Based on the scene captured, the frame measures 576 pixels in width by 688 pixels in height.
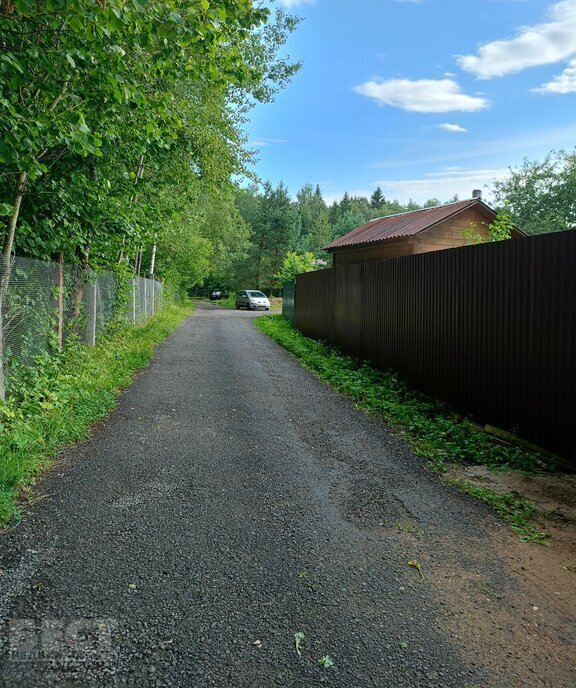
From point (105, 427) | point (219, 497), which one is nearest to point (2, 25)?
point (105, 427)

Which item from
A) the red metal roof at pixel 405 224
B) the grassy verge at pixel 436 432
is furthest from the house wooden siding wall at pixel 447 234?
the grassy verge at pixel 436 432

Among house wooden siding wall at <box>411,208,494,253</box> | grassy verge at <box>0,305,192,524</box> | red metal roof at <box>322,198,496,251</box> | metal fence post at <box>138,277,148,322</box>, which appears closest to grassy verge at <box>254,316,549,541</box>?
grassy verge at <box>0,305,192,524</box>

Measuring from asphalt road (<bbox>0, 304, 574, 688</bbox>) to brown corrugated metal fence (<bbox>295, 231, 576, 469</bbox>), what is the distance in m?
1.20

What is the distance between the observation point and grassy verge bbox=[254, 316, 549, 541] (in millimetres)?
3600

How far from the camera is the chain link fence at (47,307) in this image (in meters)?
5.03

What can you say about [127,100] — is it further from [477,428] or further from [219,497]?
[477,428]

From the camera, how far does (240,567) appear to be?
267 centimetres

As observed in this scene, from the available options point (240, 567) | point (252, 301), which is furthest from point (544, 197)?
point (240, 567)

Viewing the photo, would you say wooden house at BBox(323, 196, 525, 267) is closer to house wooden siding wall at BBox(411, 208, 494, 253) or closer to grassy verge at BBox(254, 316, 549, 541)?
house wooden siding wall at BBox(411, 208, 494, 253)

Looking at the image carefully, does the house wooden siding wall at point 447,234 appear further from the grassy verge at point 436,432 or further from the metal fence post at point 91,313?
the metal fence post at point 91,313

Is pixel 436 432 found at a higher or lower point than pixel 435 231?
lower

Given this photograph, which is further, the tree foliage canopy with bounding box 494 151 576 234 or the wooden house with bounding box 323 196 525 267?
the tree foliage canopy with bounding box 494 151 576 234

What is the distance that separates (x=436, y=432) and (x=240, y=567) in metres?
3.22

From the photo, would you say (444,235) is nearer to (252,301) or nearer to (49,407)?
(49,407)
